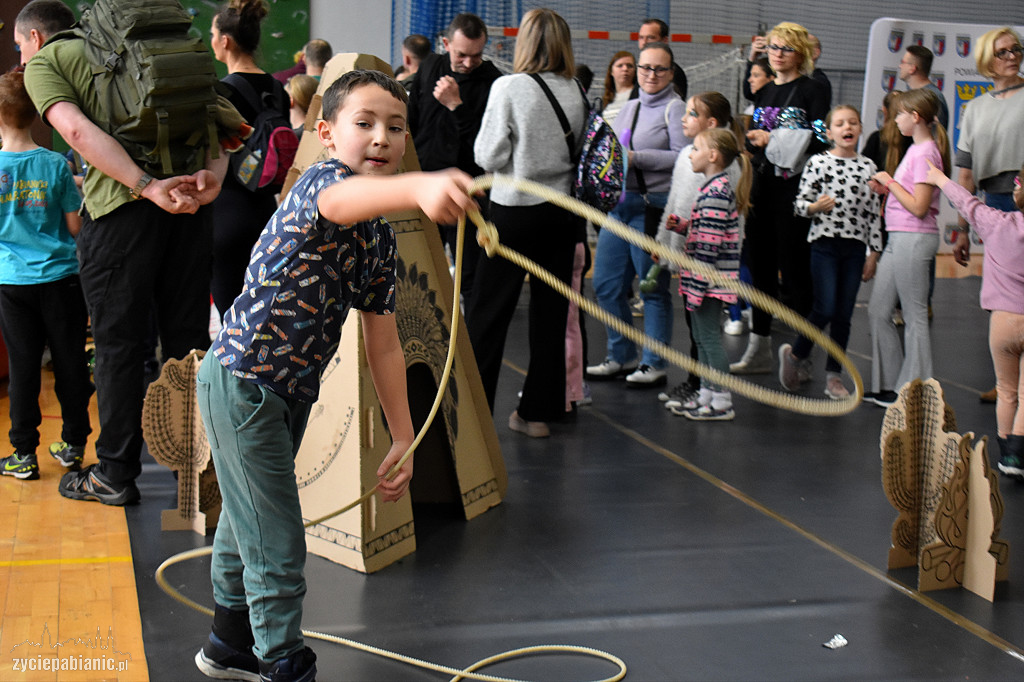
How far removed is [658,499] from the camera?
3717 mm

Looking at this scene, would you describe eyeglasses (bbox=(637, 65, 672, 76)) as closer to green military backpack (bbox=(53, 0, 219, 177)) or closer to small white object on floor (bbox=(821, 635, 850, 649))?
green military backpack (bbox=(53, 0, 219, 177))

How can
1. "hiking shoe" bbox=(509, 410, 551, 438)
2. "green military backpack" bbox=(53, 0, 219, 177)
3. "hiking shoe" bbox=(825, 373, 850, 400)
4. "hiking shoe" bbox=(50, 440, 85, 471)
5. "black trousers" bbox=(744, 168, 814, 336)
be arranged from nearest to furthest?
"green military backpack" bbox=(53, 0, 219, 177)
"hiking shoe" bbox=(50, 440, 85, 471)
"hiking shoe" bbox=(509, 410, 551, 438)
"hiking shoe" bbox=(825, 373, 850, 400)
"black trousers" bbox=(744, 168, 814, 336)

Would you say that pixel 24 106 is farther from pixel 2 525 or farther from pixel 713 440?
pixel 713 440

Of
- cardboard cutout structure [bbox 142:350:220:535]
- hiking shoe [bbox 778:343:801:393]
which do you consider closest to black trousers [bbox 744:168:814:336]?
hiking shoe [bbox 778:343:801:393]

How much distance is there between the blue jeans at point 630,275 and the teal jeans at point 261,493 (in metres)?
3.41

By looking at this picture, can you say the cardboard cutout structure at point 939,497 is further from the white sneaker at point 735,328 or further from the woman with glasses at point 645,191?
the white sneaker at point 735,328

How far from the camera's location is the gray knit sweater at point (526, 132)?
407 cm

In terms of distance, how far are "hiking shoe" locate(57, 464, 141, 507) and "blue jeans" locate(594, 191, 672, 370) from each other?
110 inches

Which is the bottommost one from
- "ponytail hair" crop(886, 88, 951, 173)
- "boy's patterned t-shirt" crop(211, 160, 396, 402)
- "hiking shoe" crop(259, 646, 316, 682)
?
"hiking shoe" crop(259, 646, 316, 682)

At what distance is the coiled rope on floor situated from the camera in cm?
164

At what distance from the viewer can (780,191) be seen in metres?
5.78

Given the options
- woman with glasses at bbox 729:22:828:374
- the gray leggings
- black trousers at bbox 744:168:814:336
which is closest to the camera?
the gray leggings

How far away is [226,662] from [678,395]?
3.16m

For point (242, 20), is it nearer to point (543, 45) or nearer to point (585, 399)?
point (543, 45)
